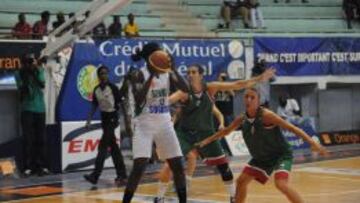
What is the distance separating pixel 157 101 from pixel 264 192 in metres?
4.16

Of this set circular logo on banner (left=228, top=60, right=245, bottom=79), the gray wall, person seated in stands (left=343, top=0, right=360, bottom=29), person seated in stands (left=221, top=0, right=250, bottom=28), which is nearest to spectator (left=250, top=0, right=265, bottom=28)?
person seated in stands (left=221, top=0, right=250, bottom=28)

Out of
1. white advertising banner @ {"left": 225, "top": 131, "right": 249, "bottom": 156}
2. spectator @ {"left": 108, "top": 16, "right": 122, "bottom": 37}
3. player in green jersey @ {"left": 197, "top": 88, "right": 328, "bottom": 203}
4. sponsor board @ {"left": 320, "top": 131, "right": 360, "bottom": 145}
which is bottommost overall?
sponsor board @ {"left": 320, "top": 131, "right": 360, "bottom": 145}

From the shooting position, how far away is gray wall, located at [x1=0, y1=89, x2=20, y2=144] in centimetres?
1794

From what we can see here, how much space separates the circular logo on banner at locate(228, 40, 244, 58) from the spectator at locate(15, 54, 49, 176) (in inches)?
253

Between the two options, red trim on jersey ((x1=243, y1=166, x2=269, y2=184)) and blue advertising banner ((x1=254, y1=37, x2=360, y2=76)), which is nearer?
red trim on jersey ((x1=243, y1=166, x2=269, y2=184))

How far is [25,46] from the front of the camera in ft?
56.0

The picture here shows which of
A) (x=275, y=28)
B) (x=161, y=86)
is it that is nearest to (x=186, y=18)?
(x=275, y=28)

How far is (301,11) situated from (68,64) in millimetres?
13286

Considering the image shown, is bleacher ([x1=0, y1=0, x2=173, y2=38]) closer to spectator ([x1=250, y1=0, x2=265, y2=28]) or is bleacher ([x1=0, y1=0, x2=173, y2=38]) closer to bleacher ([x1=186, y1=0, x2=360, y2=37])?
bleacher ([x1=186, y1=0, x2=360, y2=37])

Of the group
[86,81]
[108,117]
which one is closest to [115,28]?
[86,81]

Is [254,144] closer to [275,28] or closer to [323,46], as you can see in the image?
[323,46]

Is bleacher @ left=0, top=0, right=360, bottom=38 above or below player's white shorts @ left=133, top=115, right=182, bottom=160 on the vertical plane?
above

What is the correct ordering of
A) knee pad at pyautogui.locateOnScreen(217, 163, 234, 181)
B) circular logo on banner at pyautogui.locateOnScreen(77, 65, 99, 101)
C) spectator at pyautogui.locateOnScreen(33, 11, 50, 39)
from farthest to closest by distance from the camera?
1. spectator at pyautogui.locateOnScreen(33, 11, 50, 39)
2. circular logo on banner at pyautogui.locateOnScreen(77, 65, 99, 101)
3. knee pad at pyautogui.locateOnScreen(217, 163, 234, 181)

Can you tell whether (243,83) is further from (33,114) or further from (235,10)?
(235,10)
